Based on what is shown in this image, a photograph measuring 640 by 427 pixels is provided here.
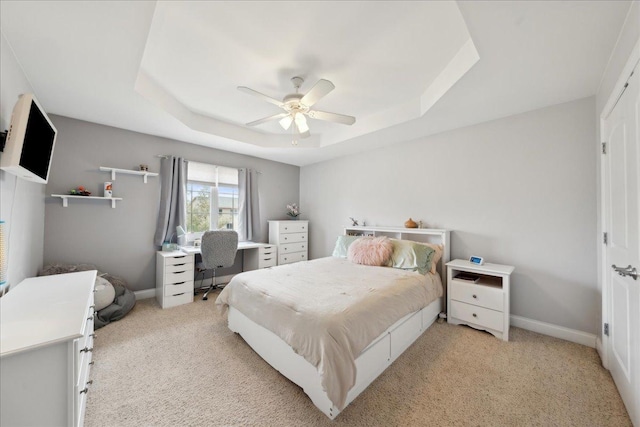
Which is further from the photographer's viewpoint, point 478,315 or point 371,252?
point 371,252

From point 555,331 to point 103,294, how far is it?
495cm

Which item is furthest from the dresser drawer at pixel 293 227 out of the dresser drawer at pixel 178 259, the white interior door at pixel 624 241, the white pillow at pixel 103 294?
the white interior door at pixel 624 241

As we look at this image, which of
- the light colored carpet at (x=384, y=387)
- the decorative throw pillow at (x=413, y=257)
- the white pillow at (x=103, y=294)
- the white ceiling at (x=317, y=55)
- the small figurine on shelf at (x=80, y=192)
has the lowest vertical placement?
the light colored carpet at (x=384, y=387)

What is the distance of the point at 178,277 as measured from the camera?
332 cm

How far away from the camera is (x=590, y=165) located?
2342 mm

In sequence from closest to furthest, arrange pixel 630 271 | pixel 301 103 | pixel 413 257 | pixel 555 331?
pixel 630 271
pixel 301 103
pixel 555 331
pixel 413 257

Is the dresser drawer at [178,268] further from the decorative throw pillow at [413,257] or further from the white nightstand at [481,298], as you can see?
the white nightstand at [481,298]

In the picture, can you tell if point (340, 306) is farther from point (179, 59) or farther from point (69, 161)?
point (69, 161)

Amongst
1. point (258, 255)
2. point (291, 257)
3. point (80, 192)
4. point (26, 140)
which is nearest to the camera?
point (26, 140)

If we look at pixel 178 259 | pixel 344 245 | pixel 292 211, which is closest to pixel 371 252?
pixel 344 245

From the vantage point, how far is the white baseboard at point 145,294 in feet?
11.4

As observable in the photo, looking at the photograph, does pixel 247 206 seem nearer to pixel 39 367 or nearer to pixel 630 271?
pixel 39 367

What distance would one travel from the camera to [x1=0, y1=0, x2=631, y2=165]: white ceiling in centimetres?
149

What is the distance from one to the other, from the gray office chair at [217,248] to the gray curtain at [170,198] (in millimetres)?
728
